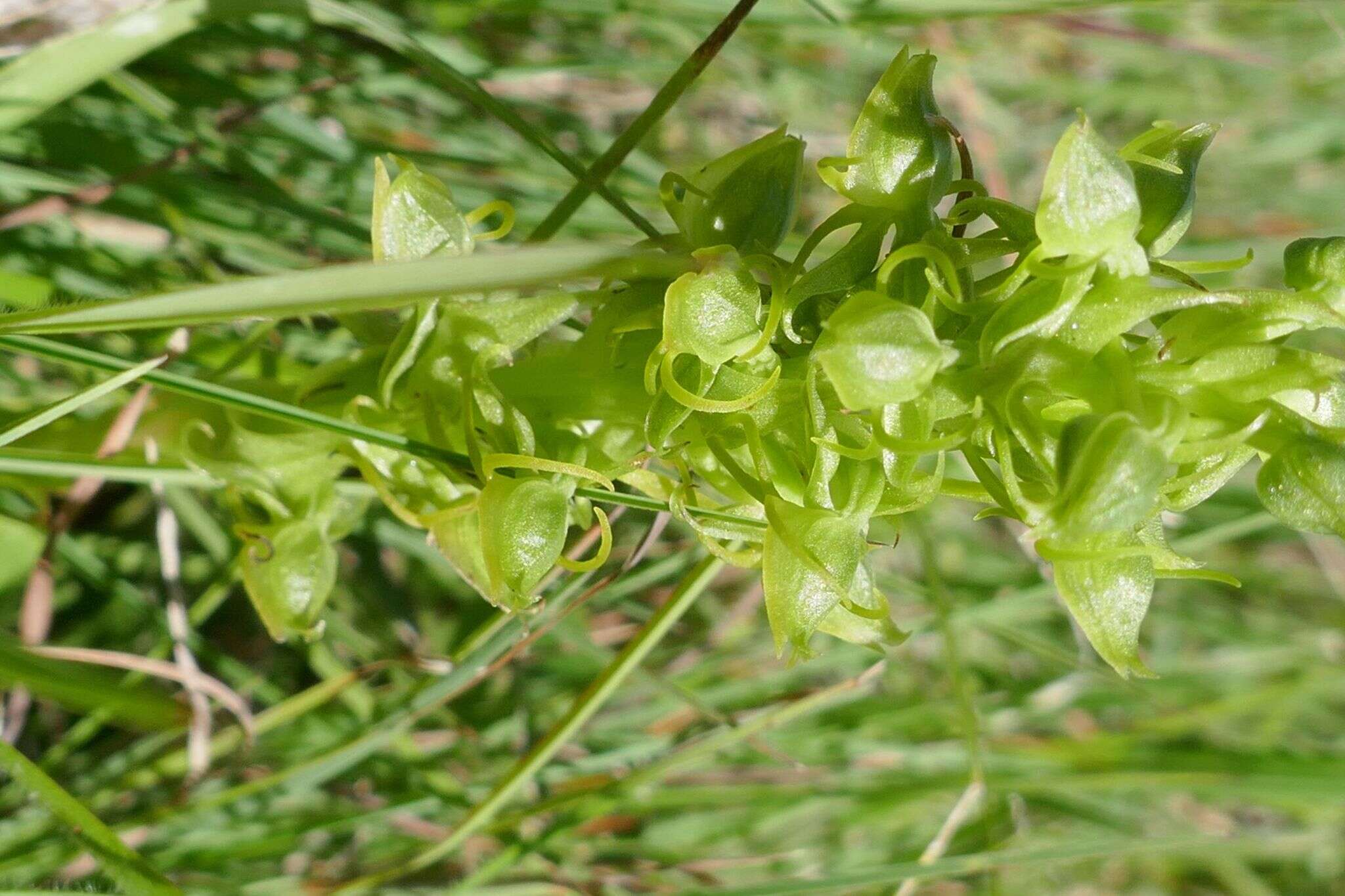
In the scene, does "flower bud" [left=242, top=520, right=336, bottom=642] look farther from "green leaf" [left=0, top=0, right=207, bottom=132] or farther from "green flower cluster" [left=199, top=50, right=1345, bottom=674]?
"green leaf" [left=0, top=0, right=207, bottom=132]

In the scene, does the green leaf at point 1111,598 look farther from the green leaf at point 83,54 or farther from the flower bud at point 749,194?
the green leaf at point 83,54

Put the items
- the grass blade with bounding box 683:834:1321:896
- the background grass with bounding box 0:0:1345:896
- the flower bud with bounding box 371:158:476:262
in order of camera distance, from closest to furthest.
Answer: the flower bud with bounding box 371:158:476:262, the grass blade with bounding box 683:834:1321:896, the background grass with bounding box 0:0:1345:896

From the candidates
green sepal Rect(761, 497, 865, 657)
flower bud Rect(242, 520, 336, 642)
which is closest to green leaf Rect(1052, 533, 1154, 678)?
green sepal Rect(761, 497, 865, 657)

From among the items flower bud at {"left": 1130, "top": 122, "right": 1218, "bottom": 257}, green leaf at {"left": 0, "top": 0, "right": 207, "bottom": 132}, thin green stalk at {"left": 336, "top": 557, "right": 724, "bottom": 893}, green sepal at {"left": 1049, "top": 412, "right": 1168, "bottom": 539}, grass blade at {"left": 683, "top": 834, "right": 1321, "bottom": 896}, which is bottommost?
grass blade at {"left": 683, "top": 834, "right": 1321, "bottom": 896}

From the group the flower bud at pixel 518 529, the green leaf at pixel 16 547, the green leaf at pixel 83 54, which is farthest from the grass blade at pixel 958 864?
the green leaf at pixel 83 54

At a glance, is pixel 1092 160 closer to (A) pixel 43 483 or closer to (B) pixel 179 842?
(A) pixel 43 483

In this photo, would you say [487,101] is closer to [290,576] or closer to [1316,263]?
[290,576]
